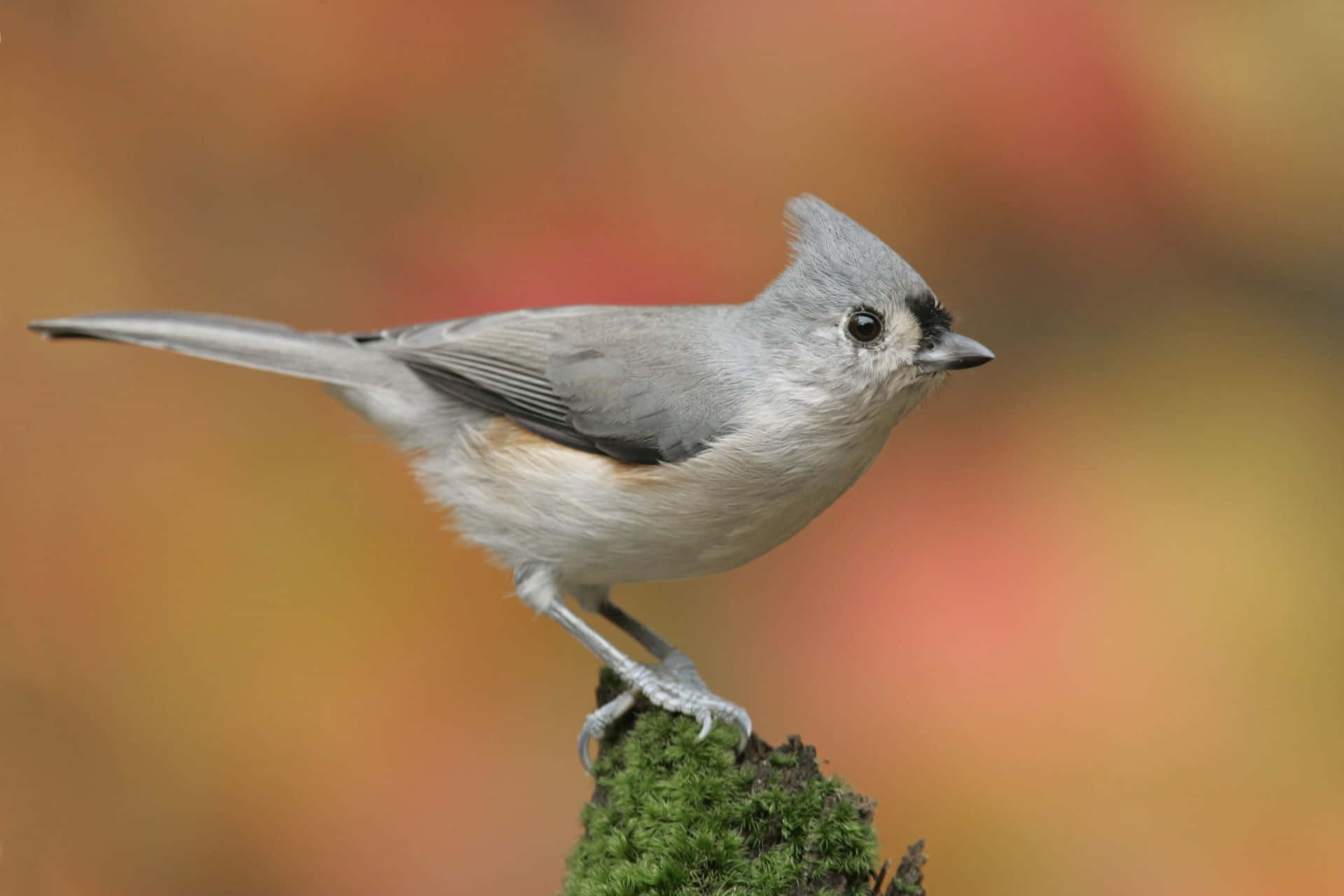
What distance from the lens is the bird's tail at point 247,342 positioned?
2924 millimetres

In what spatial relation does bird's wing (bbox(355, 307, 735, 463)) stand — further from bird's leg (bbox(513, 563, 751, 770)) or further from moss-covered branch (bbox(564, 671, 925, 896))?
moss-covered branch (bbox(564, 671, 925, 896))

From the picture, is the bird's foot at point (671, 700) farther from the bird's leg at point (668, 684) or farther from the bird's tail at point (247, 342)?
the bird's tail at point (247, 342)

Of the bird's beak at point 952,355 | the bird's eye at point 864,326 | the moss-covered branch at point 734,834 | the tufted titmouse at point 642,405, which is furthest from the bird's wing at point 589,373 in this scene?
the moss-covered branch at point 734,834

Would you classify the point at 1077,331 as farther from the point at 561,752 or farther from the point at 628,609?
the point at 561,752

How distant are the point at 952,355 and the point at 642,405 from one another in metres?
0.72

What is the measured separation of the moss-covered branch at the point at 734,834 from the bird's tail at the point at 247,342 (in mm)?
1299

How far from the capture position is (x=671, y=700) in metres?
2.67

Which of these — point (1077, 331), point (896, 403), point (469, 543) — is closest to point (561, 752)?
point (469, 543)

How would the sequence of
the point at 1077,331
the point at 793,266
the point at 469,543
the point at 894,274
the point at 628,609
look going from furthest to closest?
the point at 1077,331, the point at 628,609, the point at 469,543, the point at 793,266, the point at 894,274

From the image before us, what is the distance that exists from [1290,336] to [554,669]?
2694 millimetres

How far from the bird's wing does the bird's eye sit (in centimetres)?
33

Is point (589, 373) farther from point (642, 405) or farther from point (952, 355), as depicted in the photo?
point (952, 355)

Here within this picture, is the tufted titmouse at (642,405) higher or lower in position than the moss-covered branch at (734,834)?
higher

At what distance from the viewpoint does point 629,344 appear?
113 inches
